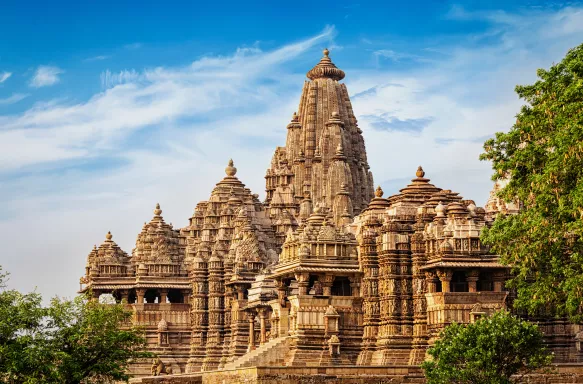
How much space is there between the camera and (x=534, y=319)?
60.4 m

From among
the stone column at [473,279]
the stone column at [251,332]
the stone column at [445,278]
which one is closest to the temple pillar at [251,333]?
the stone column at [251,332]

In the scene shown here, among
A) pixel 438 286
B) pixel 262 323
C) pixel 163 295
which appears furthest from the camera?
pixel 163 295

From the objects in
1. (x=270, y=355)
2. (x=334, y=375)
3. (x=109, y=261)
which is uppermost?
(x=109, y=261)

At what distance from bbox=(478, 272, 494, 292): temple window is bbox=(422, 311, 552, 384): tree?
408 inches

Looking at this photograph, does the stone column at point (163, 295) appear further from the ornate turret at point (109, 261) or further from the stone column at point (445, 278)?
the stone column at point (445, 278)

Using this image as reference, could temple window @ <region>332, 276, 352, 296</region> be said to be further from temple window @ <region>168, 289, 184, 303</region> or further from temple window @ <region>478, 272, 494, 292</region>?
temple window @ <region>168, 289, 184, 303</region>

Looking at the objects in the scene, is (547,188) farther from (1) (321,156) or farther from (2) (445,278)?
(1) (321,156)

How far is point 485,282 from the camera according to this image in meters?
60.0

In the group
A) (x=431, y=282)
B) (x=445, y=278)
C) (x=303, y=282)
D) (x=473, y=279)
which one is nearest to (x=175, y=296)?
(x=303, y=282)

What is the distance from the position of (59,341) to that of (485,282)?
1818cm

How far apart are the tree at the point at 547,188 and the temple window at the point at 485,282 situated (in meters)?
6.94

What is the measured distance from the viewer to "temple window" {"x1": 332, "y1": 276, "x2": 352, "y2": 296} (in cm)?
6494

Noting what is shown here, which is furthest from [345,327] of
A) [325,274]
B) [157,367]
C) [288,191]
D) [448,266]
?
[288,191]

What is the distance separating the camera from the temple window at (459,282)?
197 feet
